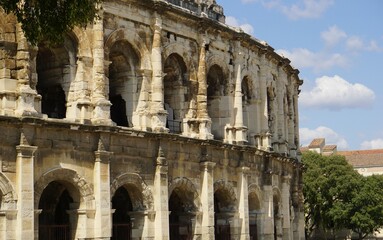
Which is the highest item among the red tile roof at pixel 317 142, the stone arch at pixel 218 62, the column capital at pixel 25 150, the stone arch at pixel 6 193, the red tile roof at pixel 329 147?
the red tile roof at pixel 317 142

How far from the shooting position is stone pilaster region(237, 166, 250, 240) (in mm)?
26172

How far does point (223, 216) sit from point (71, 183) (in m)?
8.01

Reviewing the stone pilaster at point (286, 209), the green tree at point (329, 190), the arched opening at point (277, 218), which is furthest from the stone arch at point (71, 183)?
the green tree at point (329, 190)

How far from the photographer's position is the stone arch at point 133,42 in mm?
21438

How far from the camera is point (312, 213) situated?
171 feet

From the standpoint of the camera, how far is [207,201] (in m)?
24.2

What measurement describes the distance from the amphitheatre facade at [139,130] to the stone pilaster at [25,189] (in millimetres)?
26

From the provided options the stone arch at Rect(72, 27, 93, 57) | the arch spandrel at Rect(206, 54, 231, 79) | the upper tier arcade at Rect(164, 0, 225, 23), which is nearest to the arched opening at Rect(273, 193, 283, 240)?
the arch spandrel at Rect(206, 54, 231, 79)

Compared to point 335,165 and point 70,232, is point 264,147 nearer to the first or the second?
point 70,232

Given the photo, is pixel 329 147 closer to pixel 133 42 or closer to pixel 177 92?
pixel 177 92

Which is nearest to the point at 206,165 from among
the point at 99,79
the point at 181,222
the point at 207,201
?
the point at 207,201

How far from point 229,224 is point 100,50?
28.5 feet

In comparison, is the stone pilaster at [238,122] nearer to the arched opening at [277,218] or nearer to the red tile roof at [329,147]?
the arched opening at [277,218]

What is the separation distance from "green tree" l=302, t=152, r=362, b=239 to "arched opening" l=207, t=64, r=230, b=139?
80.6ft
